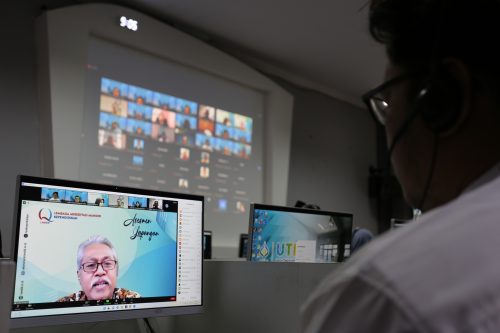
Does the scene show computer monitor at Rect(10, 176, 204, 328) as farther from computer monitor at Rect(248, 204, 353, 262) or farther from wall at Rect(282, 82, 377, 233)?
wall at Rect(282, 82, 377, 233)

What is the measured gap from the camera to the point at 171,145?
4.20 meters

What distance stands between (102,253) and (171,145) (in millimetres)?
3152

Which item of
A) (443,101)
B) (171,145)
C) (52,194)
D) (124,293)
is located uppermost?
(171,145)

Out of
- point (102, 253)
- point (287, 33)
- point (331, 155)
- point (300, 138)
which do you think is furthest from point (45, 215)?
point (331, 155)

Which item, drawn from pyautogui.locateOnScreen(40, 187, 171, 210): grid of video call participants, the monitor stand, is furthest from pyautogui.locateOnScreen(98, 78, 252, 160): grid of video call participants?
the monitor stand

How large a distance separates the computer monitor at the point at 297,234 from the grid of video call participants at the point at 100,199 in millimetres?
515

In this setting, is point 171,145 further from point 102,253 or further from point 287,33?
point 102,253

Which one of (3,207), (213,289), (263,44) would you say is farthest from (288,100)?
(213,289)

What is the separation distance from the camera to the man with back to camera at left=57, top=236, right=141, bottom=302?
1.05 m

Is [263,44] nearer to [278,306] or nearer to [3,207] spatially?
[3,207]

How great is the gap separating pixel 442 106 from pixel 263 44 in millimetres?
4381

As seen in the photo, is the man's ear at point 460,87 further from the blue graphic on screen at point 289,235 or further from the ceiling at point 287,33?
the ceiling at point 287,33

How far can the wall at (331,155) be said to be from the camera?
5586 millimetres

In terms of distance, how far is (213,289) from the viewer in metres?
1.31
